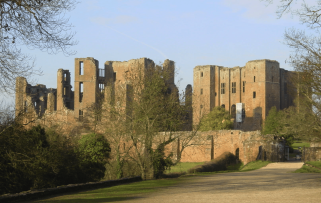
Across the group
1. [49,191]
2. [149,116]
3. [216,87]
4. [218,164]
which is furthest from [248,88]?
[49,191]

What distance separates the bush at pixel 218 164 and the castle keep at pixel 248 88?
25.5 metres

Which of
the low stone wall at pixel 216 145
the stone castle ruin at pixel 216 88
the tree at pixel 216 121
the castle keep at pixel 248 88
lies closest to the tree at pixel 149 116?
the low stone wall at pixel 216 145

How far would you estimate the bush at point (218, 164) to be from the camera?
2387cm

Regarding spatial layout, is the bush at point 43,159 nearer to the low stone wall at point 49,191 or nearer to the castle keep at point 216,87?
the low stone wall at point 49,191

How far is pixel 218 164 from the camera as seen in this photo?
27.7 meters

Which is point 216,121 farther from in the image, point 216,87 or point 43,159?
point 43,159

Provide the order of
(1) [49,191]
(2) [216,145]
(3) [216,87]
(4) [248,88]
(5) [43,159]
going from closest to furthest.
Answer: (1) [49,191], (5) [43,159], (2) [216,145], (4) [248,88], (3) [216,87]

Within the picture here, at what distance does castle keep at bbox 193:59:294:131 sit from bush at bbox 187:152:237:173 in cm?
2554

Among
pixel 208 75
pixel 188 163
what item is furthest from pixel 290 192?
pixel 208 75

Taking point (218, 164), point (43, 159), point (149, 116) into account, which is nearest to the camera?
point (43, 159)

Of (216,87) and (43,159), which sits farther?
(216,87)

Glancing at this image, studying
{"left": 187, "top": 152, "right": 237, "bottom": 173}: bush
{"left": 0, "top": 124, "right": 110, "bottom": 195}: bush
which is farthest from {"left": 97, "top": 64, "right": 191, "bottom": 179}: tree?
{"left": 187, "top": 152, "right": 237, "bottom": 173}: bush

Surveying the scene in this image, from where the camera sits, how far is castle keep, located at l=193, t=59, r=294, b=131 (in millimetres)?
63125

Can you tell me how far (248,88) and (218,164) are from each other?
3962 cm
